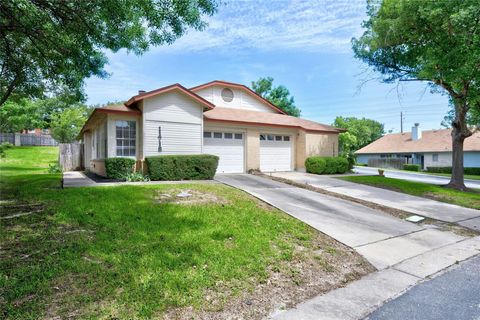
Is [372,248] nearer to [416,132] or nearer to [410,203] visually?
[410,203]

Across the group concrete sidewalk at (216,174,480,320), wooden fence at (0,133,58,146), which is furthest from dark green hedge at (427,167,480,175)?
wooden fence at (0,133,58,146)

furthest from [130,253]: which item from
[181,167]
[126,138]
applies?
[126,138]

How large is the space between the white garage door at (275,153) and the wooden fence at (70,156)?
12.3 meters

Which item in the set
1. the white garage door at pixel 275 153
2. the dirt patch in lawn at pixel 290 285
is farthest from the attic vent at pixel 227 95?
the dirt patch in lawn at pixel 290 285

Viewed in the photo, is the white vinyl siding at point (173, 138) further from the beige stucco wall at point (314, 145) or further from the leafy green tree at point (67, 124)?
the leafy green tree at point (67, 124)

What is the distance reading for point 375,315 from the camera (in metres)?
3.20

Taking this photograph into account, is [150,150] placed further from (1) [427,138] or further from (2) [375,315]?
(1) [427,138]

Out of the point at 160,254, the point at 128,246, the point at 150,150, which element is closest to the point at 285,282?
the point at 160,254

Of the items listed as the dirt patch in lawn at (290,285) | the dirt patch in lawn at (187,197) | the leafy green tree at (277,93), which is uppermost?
the leafy green tree at (277,93)

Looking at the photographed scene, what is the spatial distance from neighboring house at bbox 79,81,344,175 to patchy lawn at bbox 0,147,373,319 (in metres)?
6.01

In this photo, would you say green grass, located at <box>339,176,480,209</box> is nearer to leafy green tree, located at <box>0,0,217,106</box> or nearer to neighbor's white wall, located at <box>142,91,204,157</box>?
neighbor's white wall, located at <box>142,91,204,157</box>

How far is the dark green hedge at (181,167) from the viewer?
11867 mm

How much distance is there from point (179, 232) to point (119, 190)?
164 inches

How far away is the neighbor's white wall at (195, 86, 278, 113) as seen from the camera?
741 inches
